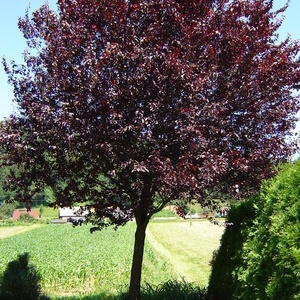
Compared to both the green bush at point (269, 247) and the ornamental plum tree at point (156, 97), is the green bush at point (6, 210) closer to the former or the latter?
the ornamental plum tree at point (156, 97)

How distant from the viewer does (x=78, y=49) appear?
6504 mm

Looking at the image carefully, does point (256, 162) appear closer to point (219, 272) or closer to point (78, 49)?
point (219, 272)

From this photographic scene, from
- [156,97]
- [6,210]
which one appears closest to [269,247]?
[156,97]

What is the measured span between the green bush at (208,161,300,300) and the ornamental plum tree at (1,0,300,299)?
2.59ft

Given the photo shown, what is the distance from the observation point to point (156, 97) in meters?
6.26

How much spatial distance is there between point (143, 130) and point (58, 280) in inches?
428

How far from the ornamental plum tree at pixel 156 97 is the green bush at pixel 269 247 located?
0.79 meters

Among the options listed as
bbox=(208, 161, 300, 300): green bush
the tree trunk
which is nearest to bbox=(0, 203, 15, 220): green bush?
the tree trunk

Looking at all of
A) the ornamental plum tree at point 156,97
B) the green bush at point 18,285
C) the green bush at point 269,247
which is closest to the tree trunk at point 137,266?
the ornamental plum tree at point 156,97

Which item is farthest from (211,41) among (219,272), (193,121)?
(219,272)

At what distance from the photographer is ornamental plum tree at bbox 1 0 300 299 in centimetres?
604

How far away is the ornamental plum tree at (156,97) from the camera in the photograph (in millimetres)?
6043

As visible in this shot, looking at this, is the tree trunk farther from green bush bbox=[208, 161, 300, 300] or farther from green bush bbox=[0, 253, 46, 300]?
green bush bbox=[0, 253, 46, 300]

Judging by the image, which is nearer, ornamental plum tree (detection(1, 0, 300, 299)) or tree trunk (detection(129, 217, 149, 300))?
ornamental plum tree (detection(1, 0, 300, 299))
